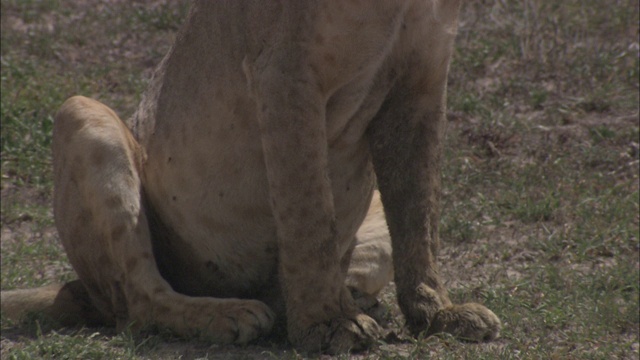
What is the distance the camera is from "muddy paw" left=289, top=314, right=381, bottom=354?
14.3ft

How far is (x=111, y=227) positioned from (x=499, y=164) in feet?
11.2

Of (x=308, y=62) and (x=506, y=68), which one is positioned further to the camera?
(x=506, y=68)

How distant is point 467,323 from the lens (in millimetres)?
4609

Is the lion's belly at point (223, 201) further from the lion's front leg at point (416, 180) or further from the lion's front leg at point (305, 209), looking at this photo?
the lion's front leg at point (305, 209)

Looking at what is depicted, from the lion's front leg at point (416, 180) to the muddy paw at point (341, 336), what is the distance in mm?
380

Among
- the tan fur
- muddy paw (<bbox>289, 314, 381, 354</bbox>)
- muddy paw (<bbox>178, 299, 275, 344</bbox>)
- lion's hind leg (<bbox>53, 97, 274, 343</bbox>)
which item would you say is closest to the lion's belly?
the tan fur

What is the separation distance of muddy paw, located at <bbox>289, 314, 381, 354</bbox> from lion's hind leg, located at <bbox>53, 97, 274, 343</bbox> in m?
0.38

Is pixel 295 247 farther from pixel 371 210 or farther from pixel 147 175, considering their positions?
pixel 371 210

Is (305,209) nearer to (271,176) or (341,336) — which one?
(271,176)

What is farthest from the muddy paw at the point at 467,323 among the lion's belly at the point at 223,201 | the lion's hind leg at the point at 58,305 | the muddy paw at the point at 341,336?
the lion's hind leg at the point at 58,305

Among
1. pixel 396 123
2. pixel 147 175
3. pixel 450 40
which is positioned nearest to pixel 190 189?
pixel 147 175

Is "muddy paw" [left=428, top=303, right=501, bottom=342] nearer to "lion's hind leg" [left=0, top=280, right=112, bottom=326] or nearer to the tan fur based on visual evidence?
the tan fur

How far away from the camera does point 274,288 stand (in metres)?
5.05

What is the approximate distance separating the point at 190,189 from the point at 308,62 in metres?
1.01
